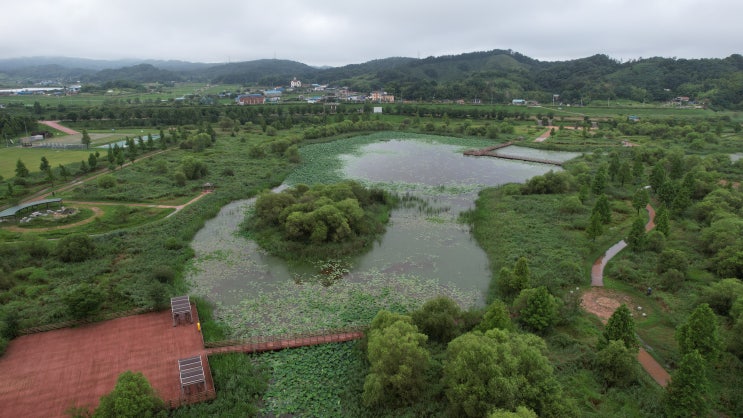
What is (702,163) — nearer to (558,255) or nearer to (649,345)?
(558,255)

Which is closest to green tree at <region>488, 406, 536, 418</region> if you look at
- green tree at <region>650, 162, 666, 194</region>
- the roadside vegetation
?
the roadside vegetation

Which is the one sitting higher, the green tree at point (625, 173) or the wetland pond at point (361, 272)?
the green tree at point (625, 173)

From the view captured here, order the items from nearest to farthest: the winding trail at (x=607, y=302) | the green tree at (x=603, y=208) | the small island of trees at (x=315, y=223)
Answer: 1. the winding trail at (x=607, y=302)
2. the small island of trees at (x=315, y=223)
3. the green tree at (x=603, y=208)

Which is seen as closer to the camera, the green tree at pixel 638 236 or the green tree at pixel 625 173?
the green tree at pixel 638 236

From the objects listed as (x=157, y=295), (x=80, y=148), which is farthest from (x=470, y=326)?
(x=80, y=148)

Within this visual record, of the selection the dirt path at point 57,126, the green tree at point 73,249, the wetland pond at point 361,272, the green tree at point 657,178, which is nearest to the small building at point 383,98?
the dirt path at point 57,126

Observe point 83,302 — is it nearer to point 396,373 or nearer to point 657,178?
point 396,373

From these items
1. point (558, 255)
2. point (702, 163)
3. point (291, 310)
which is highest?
point (702, 163)

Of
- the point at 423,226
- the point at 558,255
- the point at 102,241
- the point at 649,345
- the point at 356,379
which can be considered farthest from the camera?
the point at 423,226

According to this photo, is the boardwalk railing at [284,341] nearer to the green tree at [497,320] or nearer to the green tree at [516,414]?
the green tree at [497,320]
